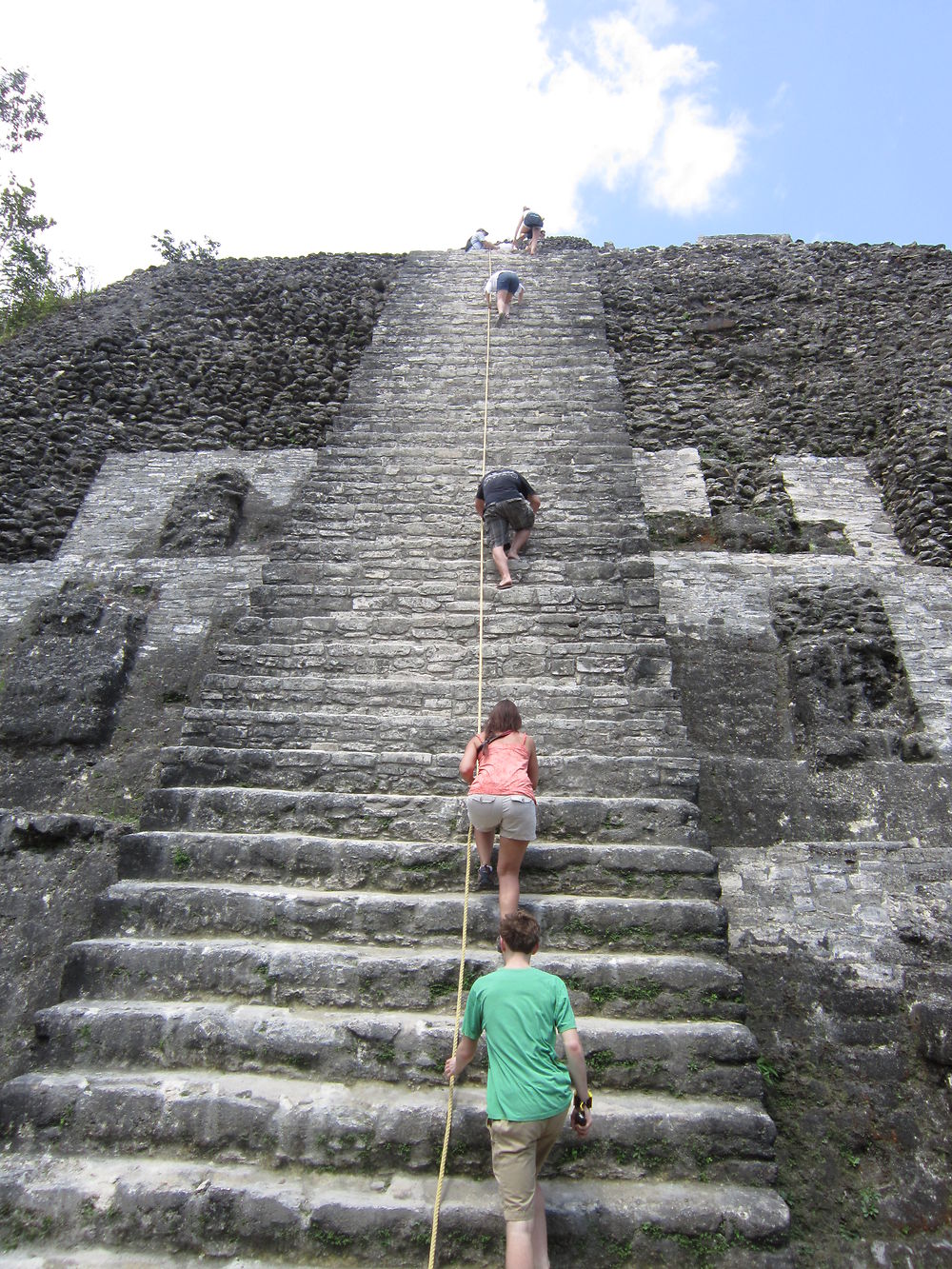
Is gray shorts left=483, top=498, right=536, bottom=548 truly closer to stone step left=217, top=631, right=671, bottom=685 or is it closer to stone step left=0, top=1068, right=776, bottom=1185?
stone step left=217, top=631, right=671, bottom=685

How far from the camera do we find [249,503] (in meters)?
7.79

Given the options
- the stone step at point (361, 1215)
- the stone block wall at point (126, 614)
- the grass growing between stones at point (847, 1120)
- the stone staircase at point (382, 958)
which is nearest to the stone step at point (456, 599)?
the stone staircase at point (382, 958)

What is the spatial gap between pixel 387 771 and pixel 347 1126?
68.8 inches

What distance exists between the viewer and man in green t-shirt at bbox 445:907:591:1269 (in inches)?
97.9

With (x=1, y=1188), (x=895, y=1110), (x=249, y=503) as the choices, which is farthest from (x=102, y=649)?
(x=895, y=1110)

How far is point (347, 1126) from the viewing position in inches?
116

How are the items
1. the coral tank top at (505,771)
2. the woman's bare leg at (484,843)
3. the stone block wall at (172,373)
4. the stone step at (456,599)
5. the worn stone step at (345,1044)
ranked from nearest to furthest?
the worn stone step at (345,1044) < the coral tank top at (505,771) < the woman's bare leg at (484,843) < the stone step at (456,599) < the stone block wall at (172,373)

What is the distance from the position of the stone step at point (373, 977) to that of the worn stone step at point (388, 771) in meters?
0.93

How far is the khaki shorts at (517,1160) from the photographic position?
8.16 ft

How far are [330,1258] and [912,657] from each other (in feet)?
17.3

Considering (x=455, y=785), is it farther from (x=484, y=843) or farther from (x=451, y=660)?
(x=451, y=660)

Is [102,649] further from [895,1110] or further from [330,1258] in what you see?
[895,1110]

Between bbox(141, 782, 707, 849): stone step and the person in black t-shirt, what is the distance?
2139mm

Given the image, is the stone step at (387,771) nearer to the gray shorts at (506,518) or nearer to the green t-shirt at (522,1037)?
the green t-shirt at (522,1037)
